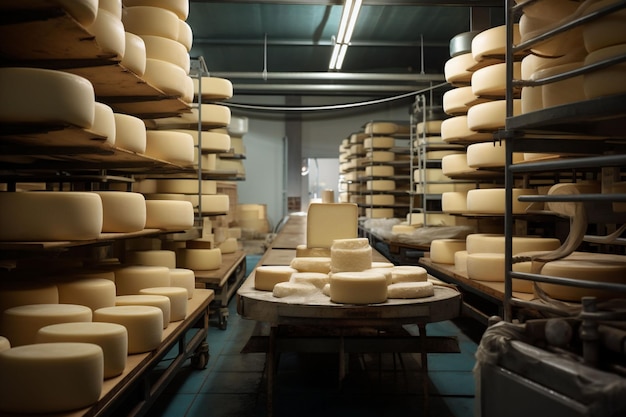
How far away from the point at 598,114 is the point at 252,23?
7.68m

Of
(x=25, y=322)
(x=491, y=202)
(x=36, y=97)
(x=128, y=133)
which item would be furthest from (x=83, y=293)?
(x=491, y=202)

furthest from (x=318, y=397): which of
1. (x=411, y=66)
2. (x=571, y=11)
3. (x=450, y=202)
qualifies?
(x=411, y=66)

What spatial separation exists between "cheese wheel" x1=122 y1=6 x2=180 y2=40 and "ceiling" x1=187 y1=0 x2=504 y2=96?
2.31m

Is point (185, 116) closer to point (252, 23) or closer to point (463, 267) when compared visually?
point (463, 267)

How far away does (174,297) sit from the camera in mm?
2936

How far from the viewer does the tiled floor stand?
2850 millimetres

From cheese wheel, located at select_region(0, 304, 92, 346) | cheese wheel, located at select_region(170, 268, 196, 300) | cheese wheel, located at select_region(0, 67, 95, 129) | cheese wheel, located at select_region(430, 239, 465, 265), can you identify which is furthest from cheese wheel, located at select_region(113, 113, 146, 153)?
cheese wheel, located at select_region(430, 239, 465, 265)

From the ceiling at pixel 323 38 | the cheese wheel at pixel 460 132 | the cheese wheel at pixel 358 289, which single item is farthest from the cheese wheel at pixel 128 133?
the ceiling at pixel 323 38

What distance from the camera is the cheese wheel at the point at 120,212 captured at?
2.91 metres

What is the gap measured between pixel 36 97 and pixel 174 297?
1.24 m

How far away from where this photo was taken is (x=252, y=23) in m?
8.83

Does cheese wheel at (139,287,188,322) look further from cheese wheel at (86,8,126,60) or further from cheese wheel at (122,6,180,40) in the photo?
cheese wheel at (122,6,180,40)

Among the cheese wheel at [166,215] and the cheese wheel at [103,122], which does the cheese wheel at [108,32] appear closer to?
the cheese wheel at [103,122]

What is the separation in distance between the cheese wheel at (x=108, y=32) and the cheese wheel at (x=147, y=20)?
3.90 ft
